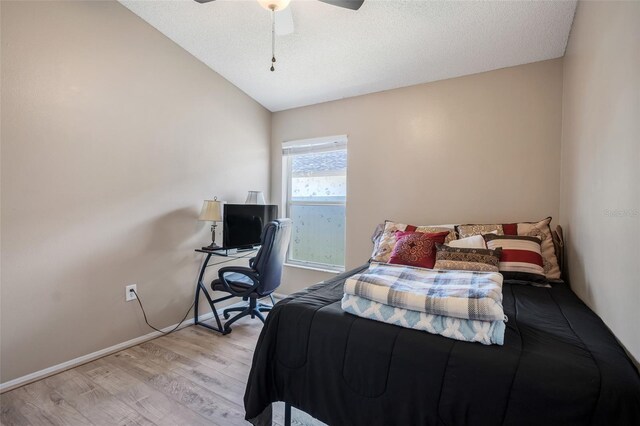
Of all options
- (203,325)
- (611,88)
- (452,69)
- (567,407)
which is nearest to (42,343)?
(203,325)

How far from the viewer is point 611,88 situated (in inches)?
51.2

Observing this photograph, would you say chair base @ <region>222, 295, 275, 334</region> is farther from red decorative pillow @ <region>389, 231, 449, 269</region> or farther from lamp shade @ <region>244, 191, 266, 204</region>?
red decorative pillow @ <region>389, 231, 449, 269</region>

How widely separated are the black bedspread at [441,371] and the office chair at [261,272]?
1108 mm

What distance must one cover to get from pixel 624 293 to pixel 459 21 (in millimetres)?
1922

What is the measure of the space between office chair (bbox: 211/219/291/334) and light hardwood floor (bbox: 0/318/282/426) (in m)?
0.44

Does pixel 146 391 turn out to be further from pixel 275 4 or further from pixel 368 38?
pixel 368 38

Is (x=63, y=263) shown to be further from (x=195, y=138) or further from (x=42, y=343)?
(x=195, y=138)

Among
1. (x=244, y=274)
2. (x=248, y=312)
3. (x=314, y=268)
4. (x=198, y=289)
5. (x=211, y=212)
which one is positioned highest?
(x=211, y=212)

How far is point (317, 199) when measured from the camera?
11.8ft

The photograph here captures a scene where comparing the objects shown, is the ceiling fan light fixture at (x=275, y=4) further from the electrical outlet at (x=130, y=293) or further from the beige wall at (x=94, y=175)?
the electrical outlet at (x=130, y=293)

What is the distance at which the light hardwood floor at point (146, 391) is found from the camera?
5.30 ft

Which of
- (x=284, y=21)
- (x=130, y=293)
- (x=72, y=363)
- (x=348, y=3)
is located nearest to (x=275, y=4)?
(x=284, y=21)

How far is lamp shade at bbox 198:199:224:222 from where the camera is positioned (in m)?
2.82

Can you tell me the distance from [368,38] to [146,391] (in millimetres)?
2910
